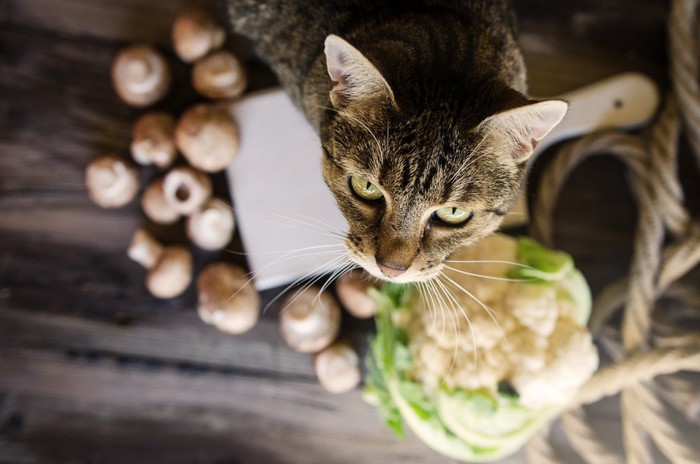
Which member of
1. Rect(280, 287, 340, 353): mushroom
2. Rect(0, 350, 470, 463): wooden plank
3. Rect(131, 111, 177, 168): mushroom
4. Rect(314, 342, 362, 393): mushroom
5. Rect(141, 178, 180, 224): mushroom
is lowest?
Rect(0, 350, 470, 463): wooden plank

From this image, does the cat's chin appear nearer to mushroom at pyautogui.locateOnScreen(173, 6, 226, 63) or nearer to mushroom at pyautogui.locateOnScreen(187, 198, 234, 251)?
mushroom at pyautogui.locateOnScreen(187, 198, 234, 251)

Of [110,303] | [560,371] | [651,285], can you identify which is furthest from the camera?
[110,303]

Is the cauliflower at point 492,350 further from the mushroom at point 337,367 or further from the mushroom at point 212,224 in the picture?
the mushroom at point 212,224

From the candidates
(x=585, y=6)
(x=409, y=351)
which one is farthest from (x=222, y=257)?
(x=585, y=6)

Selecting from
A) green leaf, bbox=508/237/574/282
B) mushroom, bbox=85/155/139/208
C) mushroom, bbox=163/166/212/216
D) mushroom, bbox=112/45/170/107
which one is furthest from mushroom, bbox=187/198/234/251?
green leaf, bbox=508/237/574/282

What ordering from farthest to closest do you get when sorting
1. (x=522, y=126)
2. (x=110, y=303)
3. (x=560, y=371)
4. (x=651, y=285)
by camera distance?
(x=110, y=303) → (x=651, y=285) → (x=560, y=371) → (x=522, y=126)

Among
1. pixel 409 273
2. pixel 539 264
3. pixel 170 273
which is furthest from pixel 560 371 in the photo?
pixel 170 273

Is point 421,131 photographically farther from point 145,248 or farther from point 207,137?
point 145,248
